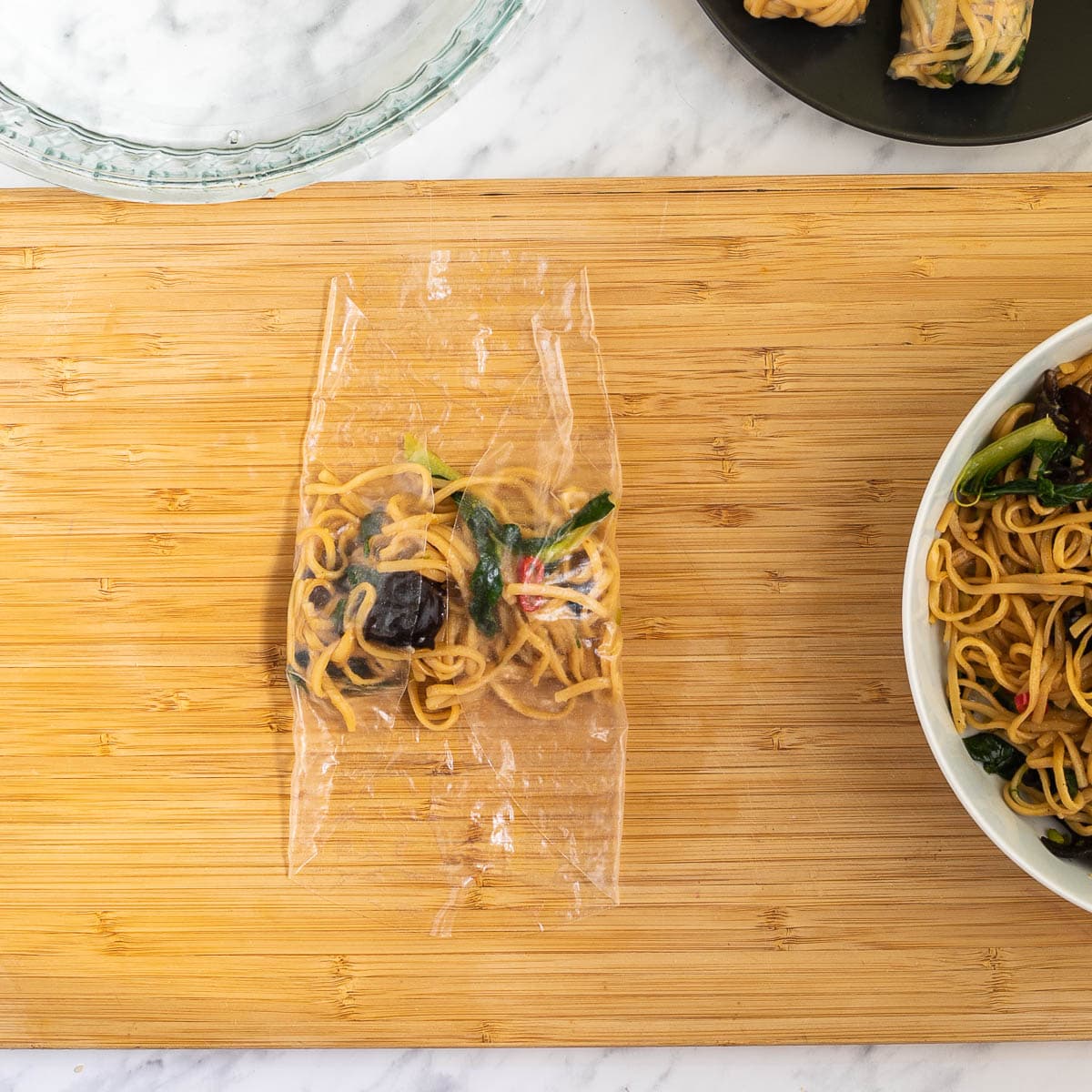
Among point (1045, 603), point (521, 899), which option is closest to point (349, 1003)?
point (521, 899)

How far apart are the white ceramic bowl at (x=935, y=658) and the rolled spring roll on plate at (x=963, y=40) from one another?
38 cm

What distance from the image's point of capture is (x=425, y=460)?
1354 mm

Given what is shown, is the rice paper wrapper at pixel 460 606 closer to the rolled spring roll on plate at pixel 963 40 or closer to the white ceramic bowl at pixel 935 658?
the white ceramic bowl at pixel 935 658

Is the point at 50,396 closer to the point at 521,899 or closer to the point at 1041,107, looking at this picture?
the point at 521,899

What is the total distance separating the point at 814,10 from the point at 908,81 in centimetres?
17

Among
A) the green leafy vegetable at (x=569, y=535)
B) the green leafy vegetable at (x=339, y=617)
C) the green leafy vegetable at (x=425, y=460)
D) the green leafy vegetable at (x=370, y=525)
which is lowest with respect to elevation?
the green leafy vegetable at (x=339, y=617)

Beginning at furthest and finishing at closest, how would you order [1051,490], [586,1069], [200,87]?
[586,1069], [1051,490], [200,87]

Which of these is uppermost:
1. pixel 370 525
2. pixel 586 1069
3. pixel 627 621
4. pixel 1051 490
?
pixel 1051 490

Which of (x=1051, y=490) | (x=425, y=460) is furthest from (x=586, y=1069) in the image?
(x=1051, y=490)

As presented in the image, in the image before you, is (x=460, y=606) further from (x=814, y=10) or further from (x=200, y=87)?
(x=814, y=10)

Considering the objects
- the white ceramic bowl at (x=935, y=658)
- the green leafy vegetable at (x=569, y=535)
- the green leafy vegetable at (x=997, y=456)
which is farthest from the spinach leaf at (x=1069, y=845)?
the green leafy vegetable at (x=569, y=535)

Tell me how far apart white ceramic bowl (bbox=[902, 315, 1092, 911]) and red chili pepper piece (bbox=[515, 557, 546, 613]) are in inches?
17.3

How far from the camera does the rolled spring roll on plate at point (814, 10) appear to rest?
1.27m

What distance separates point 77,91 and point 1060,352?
1.12m
